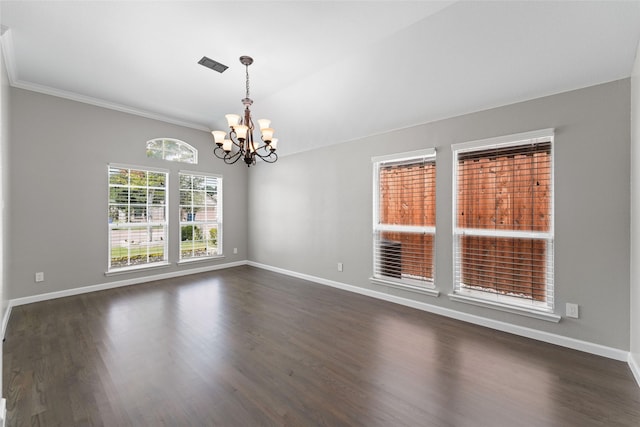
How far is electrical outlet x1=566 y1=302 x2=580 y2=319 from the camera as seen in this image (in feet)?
8.80

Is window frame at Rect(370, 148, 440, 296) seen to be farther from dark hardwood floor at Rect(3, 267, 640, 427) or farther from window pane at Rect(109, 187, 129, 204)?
window pane at Rect(109, 187, 129, 204)

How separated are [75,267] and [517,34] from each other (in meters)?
6.21

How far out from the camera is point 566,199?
274cm

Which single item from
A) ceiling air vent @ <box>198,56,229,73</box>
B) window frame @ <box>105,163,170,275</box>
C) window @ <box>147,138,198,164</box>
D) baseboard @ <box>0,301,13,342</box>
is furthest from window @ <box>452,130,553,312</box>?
baseboard @ <box>0,301,13,342</box>

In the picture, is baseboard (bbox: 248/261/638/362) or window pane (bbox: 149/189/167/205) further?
window pane (bbox: 149/189/167/205)

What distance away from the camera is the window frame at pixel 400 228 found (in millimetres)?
3682

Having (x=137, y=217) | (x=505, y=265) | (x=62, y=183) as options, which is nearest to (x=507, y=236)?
(x=505, y=265)

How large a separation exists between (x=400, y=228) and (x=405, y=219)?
0.15m

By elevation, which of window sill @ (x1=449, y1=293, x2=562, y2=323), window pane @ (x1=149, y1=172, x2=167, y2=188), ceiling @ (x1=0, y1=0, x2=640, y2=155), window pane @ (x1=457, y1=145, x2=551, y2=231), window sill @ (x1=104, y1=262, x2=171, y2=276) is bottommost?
window sill @ (x1=449, y1=293, x2=562, y2=323)

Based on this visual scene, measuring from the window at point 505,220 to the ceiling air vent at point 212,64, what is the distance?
298 centimetres

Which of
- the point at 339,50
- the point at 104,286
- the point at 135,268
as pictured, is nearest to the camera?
the point at 339,50

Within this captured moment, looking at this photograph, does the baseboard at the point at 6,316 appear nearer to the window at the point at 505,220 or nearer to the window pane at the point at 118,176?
the window pane at the point at 118,176

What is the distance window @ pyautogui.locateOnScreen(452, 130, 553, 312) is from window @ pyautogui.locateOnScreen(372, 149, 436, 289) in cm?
38

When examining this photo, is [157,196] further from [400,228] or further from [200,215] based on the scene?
[400,228]
